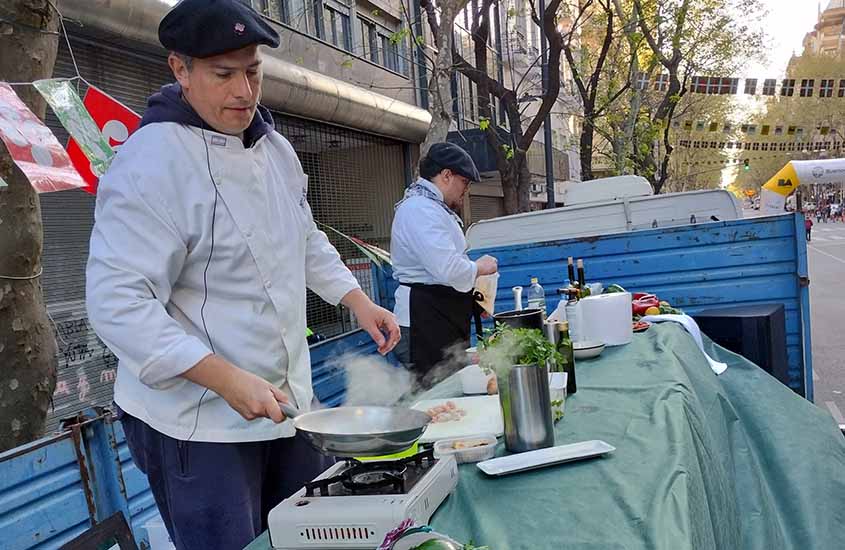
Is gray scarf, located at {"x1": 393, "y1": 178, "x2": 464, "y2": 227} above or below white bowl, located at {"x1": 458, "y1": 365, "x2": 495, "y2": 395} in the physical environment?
above

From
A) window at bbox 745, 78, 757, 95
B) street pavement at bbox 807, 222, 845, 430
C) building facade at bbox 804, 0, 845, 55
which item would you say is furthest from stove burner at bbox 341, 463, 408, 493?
building facade at bbox 804, 0, 845, 55

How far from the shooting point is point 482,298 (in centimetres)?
440

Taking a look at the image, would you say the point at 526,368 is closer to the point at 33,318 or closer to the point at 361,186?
the point at 33,318

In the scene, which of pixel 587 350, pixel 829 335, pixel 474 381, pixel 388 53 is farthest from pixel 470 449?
pixel 388 53

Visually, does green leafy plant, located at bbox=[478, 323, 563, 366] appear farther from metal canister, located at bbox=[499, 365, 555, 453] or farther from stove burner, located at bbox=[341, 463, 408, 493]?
stove burner, located at bbox=[341, 463, 408, 493]

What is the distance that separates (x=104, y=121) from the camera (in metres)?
3.97

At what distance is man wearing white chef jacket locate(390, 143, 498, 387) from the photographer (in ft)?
12.2

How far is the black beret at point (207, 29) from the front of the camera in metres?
1.57

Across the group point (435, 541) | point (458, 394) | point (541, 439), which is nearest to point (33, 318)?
point (458, 394)

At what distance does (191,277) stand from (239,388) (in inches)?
14.4

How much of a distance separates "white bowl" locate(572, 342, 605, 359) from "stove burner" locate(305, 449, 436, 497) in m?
1.76

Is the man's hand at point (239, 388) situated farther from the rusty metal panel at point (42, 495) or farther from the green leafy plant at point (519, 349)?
the rusty metal panel at point (42, 495)

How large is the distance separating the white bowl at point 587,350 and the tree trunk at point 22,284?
2376 millimetres

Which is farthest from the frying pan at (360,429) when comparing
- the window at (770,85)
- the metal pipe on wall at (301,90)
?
the window at (770,85)
